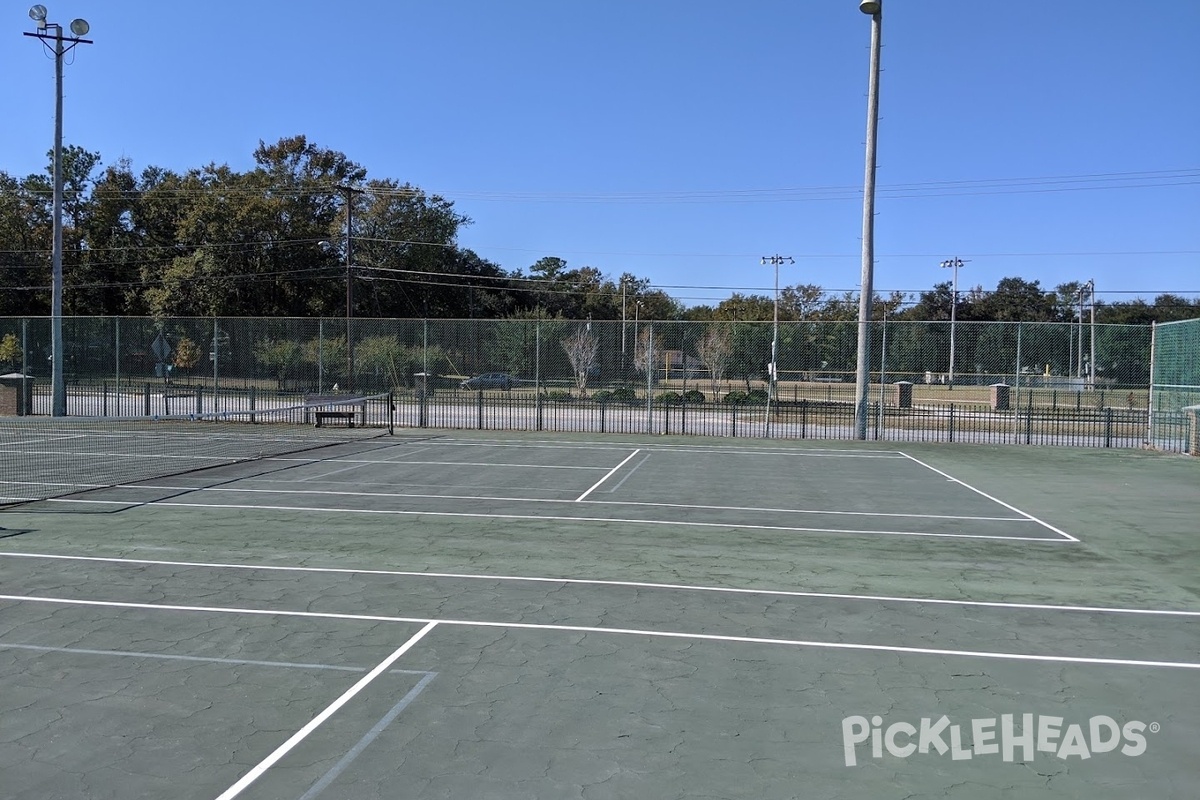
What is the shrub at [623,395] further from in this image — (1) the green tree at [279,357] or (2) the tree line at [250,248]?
(2) the tree line at [250,248]

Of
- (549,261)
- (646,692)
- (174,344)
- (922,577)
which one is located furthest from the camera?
(549,261)

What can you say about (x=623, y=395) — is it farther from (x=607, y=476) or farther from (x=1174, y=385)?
(x=1174, y=385)

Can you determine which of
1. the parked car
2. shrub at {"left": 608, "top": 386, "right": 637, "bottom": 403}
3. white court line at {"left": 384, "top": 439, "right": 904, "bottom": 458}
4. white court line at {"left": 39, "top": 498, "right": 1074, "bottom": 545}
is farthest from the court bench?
white court line at {"left": 39, "top": 498, "right": 1074, "bottom": 545}

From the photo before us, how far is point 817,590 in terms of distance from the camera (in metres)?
8.04

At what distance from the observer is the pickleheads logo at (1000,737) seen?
4.66m

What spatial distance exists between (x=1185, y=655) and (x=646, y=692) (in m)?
3.98

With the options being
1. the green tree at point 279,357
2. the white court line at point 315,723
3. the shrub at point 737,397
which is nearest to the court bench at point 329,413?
the green tree at point 279,357

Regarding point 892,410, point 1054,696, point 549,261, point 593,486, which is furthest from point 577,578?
point 549,261

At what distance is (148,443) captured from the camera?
70.6 ft

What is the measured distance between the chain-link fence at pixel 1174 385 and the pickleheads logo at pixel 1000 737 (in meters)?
18.7

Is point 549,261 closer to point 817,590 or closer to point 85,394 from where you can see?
point 85,394

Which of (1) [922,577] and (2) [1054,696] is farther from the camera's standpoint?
(1) [922,577]

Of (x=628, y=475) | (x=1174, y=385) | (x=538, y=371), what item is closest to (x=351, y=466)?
(x=628, y=475)

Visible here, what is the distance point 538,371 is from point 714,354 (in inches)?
272
